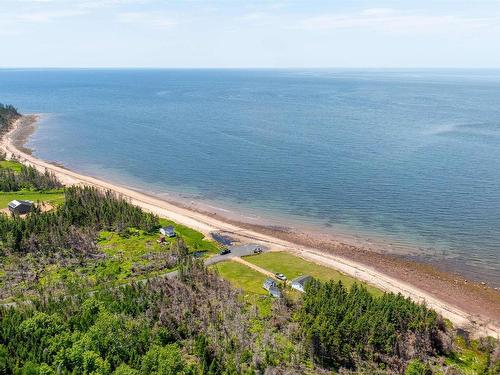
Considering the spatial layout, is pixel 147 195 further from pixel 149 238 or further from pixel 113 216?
pixel 149 238

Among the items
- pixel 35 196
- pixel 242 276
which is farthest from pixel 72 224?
pixel 242 276

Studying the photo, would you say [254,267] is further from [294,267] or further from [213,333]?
[213,333]

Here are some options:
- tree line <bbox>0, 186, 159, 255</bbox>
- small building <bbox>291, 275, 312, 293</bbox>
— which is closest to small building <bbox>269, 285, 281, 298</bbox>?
small building <bbox>291, 275, 312, 293</bbox>

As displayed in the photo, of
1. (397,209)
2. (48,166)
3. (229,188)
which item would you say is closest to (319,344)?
(397,209)

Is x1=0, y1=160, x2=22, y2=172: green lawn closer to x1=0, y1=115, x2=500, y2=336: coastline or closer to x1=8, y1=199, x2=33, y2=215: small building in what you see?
x1=8, y1=199, x2=33, y2=215: small building

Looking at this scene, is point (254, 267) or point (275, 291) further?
point (254, 267)

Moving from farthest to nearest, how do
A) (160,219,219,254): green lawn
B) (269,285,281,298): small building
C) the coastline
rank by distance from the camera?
(160,219,219,254): green lawn
the coastline
(269,285,281,298): small building
